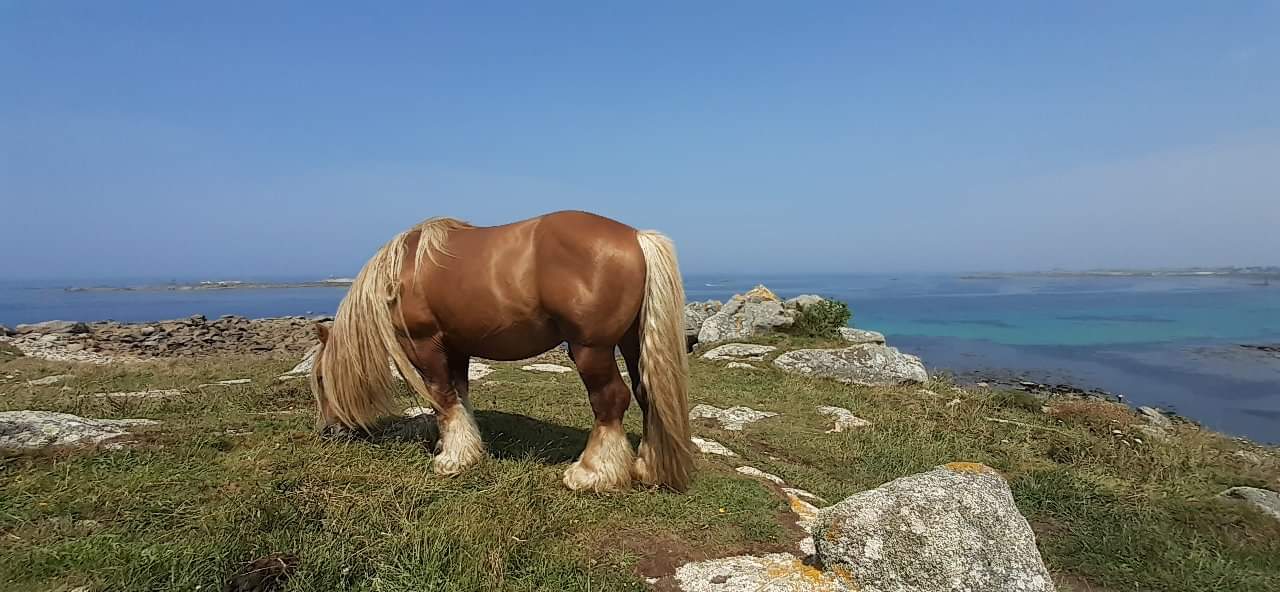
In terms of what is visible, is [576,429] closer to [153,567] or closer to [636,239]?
[636,239]

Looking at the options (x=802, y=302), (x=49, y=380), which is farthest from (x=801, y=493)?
(x=802, y=302)

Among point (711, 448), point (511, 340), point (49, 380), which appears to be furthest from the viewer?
point (49, 380)

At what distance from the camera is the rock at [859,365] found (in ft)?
38.7

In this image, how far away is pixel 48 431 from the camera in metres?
4.32

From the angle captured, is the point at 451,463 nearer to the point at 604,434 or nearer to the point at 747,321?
the point at 604,434

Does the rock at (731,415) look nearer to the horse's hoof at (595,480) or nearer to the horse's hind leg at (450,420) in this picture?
the horse's hoof at (595,480)

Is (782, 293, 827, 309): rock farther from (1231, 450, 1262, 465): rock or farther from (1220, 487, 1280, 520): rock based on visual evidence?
(1220, 487, 1280, 520): rock

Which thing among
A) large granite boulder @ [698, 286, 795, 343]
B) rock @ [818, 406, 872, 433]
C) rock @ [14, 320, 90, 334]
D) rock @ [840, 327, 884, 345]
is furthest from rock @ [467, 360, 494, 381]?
rock @ [14, 320, 90, 334]

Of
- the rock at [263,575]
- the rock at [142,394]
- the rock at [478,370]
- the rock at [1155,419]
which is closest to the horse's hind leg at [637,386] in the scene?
the rock at [263,575]

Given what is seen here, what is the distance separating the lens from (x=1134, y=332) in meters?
37.3

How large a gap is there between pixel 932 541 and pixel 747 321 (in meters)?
12.8

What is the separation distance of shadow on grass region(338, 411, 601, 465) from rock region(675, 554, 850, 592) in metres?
1.84

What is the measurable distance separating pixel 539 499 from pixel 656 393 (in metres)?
A: 1.09

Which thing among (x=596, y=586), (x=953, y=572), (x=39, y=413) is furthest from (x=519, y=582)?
(x=39, y=413)
